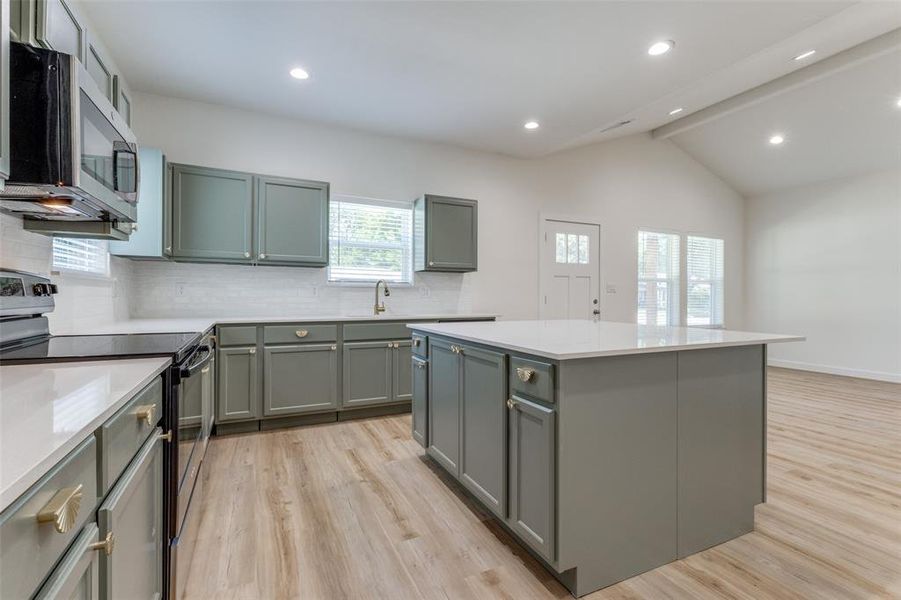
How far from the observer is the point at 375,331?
148 inches

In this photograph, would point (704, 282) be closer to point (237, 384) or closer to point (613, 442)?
point (613, 442)

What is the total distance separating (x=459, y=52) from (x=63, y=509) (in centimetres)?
315

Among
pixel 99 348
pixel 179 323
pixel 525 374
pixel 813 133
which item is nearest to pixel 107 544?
pixel 99 348

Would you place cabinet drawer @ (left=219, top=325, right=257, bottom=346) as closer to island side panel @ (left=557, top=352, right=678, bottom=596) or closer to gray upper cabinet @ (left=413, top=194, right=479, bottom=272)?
gray upper cabinet @ (left=413, top=194, right=479, bottom=272)

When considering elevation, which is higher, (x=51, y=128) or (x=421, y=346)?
(x=51, y=128)

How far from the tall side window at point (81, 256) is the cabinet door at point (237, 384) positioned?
956 mm

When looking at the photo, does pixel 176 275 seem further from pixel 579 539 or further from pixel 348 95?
pixel 579 539

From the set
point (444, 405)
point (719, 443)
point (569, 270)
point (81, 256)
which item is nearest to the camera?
point (719, 443)

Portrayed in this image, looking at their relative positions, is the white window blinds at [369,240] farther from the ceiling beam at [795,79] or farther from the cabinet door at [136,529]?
the ceiling beam at [795,79]

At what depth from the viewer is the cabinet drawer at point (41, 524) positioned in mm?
549

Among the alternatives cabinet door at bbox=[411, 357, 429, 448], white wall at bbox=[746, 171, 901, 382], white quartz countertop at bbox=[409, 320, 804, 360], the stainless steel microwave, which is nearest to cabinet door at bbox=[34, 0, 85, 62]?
the stainless steel microwave

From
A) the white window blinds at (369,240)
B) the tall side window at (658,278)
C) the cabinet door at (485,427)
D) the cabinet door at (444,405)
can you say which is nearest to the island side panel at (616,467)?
the cabinet door at (485,427)

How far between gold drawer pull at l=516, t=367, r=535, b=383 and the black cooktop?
51.5 inches

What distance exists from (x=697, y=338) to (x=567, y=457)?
3.02 ft
